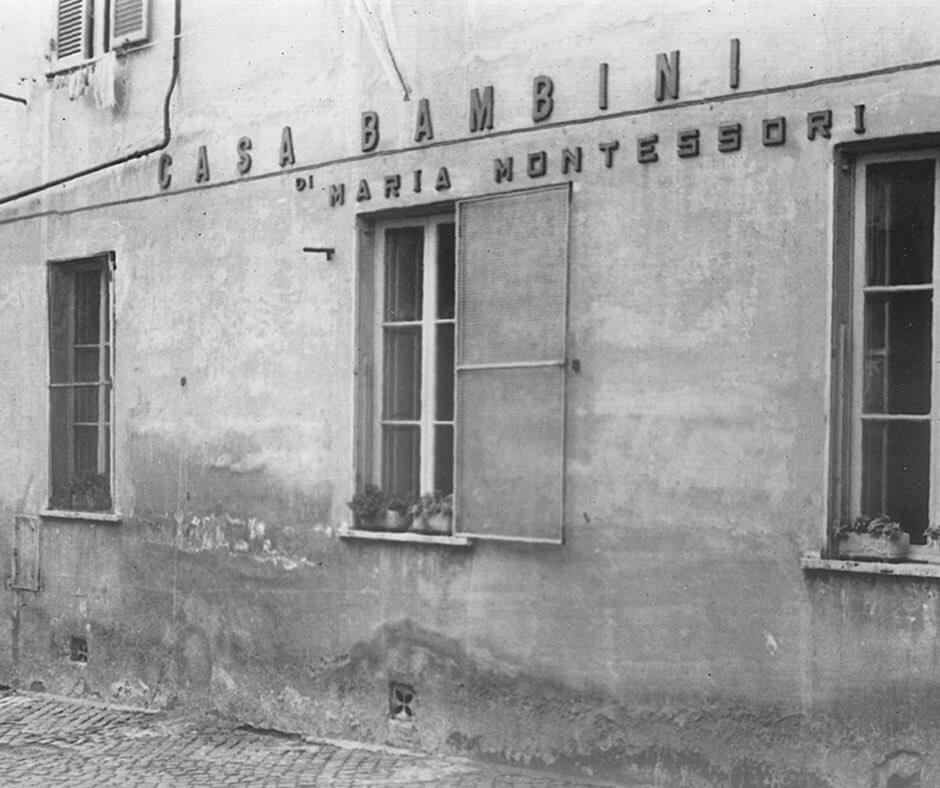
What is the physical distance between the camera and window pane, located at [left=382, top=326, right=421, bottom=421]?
8719 mm

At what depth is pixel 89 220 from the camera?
10.7m

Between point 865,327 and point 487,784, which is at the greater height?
point 865,327

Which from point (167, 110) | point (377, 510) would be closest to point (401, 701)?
point (377, 510)

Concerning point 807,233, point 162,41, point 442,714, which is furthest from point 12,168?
point 807,233

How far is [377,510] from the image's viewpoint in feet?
28.6

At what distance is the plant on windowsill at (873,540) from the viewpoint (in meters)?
6.66

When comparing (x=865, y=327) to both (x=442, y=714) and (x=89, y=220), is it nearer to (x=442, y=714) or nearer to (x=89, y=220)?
(x=442, y=714)

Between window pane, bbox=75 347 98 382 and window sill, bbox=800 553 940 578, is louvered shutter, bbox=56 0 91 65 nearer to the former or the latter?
window pane, bbox=75 347 98 382

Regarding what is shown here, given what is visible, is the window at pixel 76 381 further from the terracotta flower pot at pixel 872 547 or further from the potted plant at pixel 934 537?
the potted plant at pixel 934 537

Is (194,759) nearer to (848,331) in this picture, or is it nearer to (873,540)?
(873,540)

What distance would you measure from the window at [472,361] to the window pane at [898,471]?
1.51m

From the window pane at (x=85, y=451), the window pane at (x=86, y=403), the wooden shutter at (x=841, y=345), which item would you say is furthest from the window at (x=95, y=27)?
the wooden shutter at (x=841, y=345)

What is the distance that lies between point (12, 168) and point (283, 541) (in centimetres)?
380

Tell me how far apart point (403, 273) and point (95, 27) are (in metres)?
3.36
